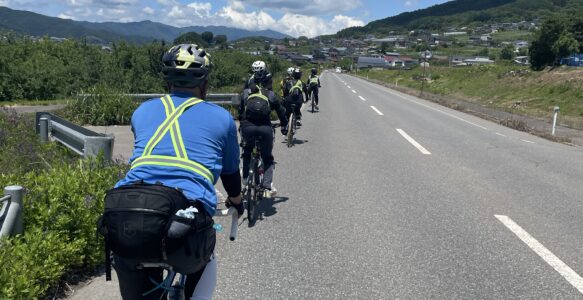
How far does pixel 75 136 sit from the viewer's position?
6.54 metres

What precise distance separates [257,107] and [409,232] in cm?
261

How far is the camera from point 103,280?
425cm

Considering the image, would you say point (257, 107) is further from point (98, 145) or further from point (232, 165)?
point (232, 165)

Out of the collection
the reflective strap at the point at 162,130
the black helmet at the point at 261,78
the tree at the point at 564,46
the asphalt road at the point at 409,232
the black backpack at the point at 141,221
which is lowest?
the asphalt road at the point at 409,232

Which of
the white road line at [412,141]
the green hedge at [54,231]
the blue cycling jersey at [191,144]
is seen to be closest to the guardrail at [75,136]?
the green hedge at [54,231]

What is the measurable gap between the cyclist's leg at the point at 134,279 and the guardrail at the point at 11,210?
181 centimetres

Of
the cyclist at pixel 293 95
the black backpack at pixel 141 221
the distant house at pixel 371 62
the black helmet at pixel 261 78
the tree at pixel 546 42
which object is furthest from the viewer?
the distant house at pixel 371 62

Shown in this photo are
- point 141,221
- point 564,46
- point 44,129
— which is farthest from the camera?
point 564,46

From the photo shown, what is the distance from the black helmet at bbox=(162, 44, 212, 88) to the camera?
2.58 meters

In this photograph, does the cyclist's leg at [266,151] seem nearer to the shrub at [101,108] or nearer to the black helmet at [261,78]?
the black helmet at [261,78]

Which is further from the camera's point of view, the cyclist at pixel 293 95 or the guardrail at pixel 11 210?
the cyclist at pixel 293 95

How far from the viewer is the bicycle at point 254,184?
6.05m

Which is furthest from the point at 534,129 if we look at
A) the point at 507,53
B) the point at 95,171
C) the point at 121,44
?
the point at 507,53

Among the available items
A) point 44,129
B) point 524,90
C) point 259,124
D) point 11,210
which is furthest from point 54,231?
point 524,90
